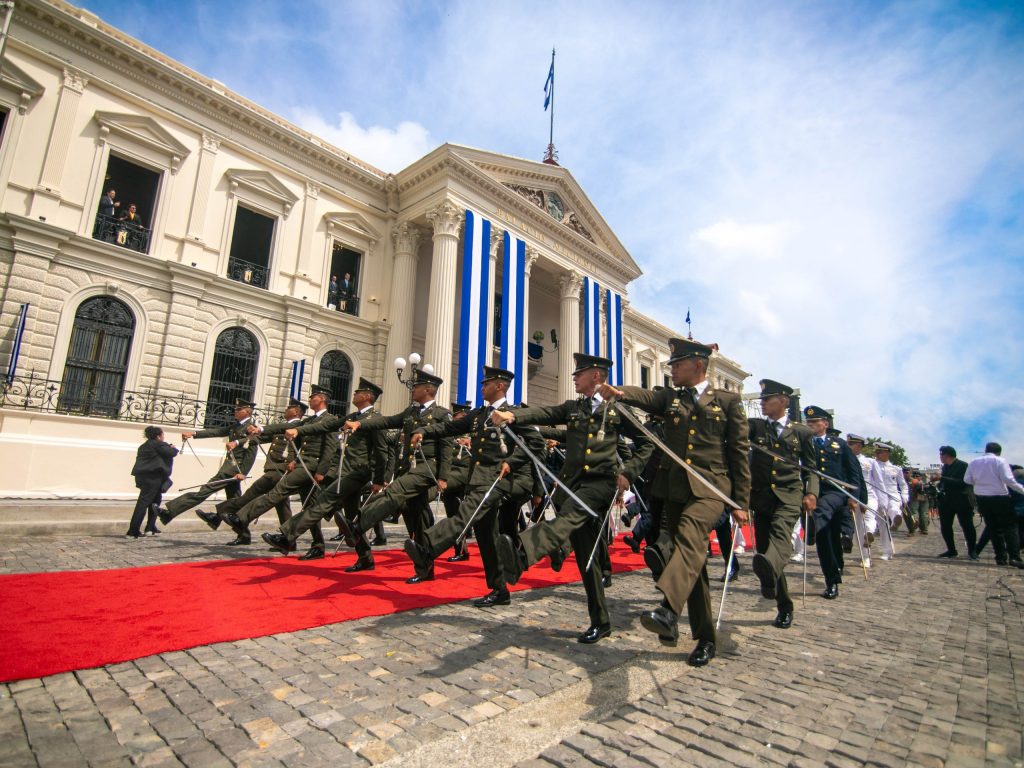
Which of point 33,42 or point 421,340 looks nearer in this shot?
point 33,42

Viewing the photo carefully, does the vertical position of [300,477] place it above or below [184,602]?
above

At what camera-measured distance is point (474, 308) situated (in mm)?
20375

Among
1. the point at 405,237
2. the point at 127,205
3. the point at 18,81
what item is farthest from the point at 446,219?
the point at 18,81

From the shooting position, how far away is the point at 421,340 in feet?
77.2

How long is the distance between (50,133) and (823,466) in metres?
20.3

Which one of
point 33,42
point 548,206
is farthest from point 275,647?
point 548,206

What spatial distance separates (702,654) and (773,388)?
11.2 ft

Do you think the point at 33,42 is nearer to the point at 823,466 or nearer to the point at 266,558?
the point at 266,558

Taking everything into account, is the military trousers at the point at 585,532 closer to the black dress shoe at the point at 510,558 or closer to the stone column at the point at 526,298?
the black dress shoe at the point at 510,558

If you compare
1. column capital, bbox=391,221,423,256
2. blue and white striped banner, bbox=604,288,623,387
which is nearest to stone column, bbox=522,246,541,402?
column capital, bbox=391,221,423,256

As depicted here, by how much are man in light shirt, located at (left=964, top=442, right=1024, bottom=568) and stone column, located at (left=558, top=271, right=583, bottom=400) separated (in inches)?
671

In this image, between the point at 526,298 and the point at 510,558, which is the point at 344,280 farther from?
the point at 510,558

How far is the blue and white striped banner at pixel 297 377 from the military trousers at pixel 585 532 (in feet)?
54.2

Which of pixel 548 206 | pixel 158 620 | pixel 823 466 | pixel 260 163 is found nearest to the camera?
pixel 158 620
